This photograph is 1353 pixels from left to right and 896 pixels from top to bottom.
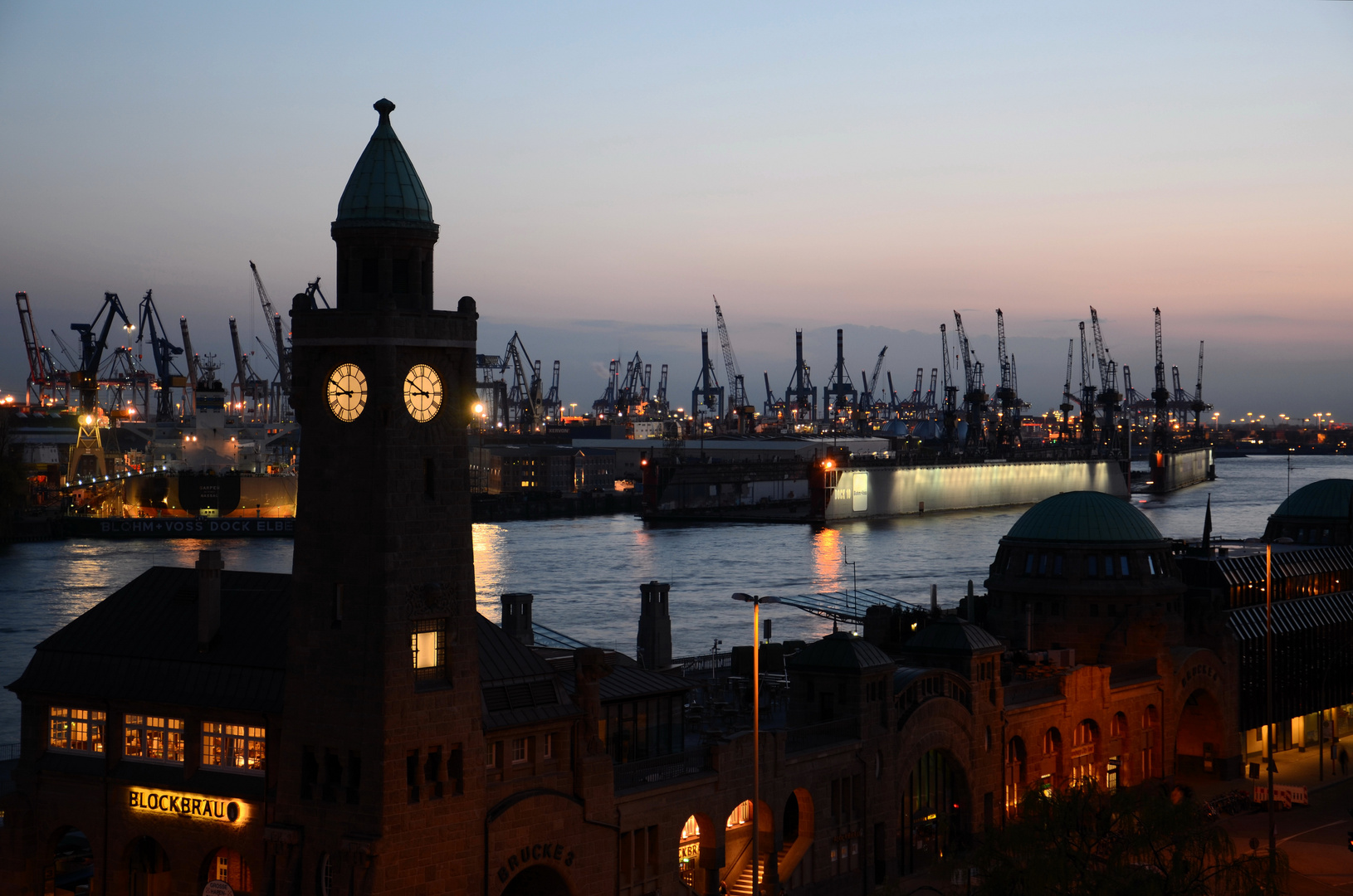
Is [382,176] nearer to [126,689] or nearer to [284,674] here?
[284,674]

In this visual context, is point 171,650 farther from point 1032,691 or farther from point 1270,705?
point 1270,705

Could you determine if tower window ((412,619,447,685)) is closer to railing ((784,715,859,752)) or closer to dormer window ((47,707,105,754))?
dormer window ((47,707,105,754))

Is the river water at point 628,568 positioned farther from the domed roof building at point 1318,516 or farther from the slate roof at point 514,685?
the slate roof at point 514,685

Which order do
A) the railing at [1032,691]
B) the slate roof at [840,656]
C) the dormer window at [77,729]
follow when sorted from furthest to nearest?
the railing at [1032,691] → the slate roof at [840,656] → the dormer window at [77,729]

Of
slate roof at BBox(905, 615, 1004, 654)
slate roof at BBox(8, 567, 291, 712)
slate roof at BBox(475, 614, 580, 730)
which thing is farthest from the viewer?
slate roof at BBox(905, 615, 1004, 654)

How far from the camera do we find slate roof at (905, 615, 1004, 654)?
43406 mm

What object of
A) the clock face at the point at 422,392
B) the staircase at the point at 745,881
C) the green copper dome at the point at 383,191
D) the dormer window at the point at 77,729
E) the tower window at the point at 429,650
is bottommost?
the staircase at the point at 745,881

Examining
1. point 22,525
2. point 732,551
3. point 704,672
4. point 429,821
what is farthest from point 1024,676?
point 22,525

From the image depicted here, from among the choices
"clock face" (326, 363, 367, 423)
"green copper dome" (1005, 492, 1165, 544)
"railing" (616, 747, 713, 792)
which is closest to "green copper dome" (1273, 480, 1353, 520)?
"green copper dome" (1005, 492, 1165, 544)

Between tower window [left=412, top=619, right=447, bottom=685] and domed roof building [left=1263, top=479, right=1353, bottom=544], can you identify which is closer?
tower window [left=412, top=619, right=447, bottom=685]

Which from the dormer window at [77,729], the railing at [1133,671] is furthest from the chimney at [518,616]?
the railing at [1133,671]

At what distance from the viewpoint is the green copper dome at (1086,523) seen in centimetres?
5325

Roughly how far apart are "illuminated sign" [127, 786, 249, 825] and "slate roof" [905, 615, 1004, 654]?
838 inches

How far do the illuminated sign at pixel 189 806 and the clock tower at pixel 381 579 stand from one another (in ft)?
5.19
